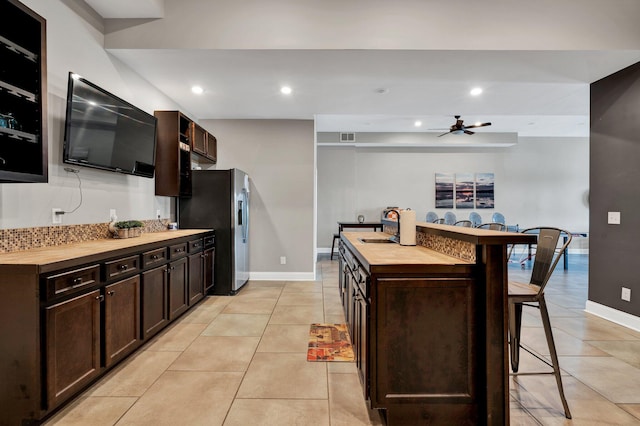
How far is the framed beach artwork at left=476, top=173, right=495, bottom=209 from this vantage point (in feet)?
28.7

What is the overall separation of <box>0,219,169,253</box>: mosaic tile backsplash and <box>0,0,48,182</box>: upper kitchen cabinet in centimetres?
44

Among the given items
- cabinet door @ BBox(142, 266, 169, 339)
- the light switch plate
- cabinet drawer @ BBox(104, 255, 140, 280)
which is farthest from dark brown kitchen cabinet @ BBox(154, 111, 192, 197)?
the light switch plate

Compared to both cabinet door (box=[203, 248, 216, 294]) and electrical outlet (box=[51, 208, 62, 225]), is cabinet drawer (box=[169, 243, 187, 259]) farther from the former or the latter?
electrical outlet (box=[51, 208, 62, 225])

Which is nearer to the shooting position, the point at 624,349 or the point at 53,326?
the point at 53,326

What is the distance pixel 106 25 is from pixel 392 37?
111 inches

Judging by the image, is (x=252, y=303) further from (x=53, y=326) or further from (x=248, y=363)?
(x=53, y=326)

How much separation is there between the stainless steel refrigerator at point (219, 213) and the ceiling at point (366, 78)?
1.16m

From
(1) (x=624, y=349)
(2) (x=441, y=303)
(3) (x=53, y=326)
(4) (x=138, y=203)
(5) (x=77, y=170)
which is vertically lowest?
(1) (x=624, y=349)

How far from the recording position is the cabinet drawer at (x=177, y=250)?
10.6 ft

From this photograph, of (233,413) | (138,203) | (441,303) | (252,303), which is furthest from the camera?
(252,303)

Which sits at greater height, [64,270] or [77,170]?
[77,170]

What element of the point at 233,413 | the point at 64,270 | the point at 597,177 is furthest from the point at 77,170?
the point at 597,177

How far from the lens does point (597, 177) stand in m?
3.76

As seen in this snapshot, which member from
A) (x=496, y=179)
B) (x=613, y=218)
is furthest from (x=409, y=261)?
(x=496, y=179)
